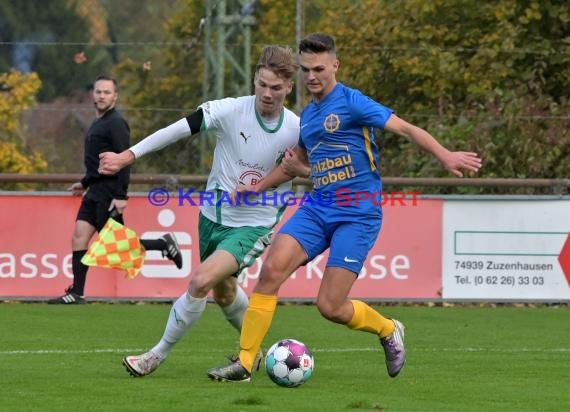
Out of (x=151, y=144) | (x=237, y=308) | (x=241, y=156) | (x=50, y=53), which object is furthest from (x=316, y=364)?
(x=50, y=53)

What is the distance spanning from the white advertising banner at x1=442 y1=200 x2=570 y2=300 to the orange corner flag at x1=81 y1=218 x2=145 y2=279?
128 inches

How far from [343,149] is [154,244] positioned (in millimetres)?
4885

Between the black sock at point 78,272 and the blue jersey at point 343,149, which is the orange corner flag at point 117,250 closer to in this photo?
the black sock at point 78,272

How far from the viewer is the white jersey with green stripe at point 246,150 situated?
27.6 feet

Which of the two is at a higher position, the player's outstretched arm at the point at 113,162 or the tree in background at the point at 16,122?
the player's outstretched arm at the point at 113,162

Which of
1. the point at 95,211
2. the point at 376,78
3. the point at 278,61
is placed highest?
the point at 278,61

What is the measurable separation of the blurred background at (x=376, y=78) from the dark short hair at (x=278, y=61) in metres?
6.46

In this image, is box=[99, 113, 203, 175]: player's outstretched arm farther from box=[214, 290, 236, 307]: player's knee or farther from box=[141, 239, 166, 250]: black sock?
box=[141, 239, 166, 250]: black sock

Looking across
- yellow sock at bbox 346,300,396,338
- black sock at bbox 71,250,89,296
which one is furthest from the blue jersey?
black sock at bbox 71,250,89,296

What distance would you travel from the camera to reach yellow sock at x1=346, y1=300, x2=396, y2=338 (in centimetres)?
805

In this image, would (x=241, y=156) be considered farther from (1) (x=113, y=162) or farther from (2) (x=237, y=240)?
(1) (x=113, y=162)

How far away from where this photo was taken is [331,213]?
7977mm

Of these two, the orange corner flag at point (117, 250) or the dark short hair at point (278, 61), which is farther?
the orange corner flag at point (117, 250)

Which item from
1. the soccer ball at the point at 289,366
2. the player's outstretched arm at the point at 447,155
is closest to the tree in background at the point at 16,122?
the soccer ball at the point at 289,366
